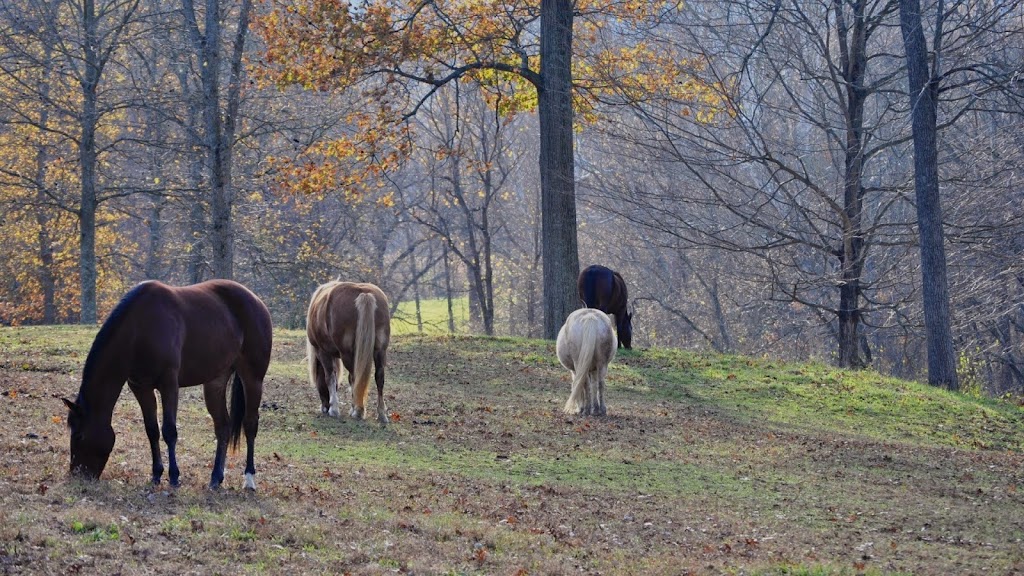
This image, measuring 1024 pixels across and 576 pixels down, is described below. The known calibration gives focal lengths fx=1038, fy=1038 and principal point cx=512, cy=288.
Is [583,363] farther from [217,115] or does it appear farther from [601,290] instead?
[217,115]

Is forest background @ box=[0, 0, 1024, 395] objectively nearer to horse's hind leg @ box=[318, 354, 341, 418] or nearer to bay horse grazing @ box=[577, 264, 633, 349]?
bay horse grazing @ box=[577, 264, 633, 349]

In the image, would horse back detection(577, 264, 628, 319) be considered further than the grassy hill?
Yes

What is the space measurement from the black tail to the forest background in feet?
32.6

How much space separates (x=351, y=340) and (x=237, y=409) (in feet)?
14.2

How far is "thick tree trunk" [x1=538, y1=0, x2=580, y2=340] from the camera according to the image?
69.7ft

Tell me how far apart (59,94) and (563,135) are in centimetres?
1589

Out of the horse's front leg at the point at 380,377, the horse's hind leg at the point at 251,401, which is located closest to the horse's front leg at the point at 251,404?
the horse's hind leg at the point at 251,401

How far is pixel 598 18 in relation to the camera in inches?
982

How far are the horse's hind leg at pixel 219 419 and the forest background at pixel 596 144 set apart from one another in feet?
33.1

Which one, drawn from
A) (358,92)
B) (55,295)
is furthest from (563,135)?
(55,295)

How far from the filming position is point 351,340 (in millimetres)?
12797

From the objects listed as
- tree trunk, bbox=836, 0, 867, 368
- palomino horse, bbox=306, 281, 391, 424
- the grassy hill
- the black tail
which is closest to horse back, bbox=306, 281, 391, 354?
palomino horse, bbox=306, 281, 391, 424

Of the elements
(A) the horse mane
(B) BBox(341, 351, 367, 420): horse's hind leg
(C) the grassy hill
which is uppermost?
(A) the horse mane

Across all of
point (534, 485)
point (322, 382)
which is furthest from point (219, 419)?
point (322, 382)
